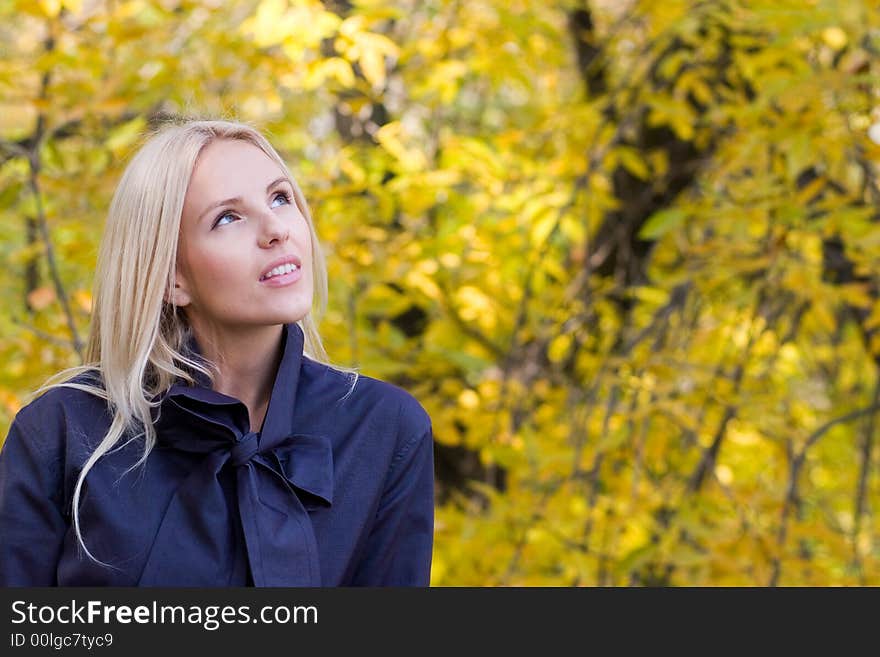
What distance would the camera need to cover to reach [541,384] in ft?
10.5

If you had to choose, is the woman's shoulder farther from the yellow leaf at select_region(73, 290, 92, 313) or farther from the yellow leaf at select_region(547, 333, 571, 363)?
the yellow leaf at select_region(547, 333, 571, 363)

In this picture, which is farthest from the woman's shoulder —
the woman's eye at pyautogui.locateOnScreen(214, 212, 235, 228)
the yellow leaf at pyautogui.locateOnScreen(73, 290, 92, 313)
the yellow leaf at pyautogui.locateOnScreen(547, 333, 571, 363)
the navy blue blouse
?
the yellow leaf at pyautogui.locateOnScreen(547, 333, 571, 363)

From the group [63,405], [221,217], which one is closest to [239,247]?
[221,217]

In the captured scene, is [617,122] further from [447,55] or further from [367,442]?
[367,442]

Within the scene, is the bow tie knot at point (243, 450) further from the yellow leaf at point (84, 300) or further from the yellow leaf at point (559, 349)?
the yellow leaf at point (559, 349)

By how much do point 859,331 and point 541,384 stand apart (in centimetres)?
92

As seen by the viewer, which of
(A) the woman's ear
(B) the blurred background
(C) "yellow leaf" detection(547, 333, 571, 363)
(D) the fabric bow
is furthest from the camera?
(C) "yellow leaf" detection(547, 333, 571, 363)

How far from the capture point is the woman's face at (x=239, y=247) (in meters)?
1.33

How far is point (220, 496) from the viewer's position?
50.7 inches

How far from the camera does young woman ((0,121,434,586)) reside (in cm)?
128

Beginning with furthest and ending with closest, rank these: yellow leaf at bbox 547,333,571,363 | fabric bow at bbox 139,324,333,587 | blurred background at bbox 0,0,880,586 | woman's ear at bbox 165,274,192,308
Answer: yellow leaf at bbox 547,333,571,363 → blurred background at bbox 0,0,880,586 → woman's ear at bbox 165,274,192,308 → fabric bow at bbox 139,324,333,587

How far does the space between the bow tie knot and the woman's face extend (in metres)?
0.14

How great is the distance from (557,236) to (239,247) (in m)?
1.96

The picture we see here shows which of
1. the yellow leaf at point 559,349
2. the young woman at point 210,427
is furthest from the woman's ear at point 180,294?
the yellow leaf at point 559,349
